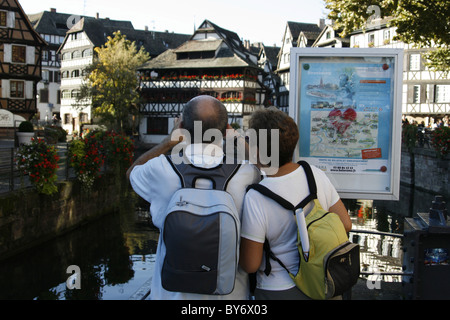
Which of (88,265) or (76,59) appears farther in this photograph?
(76,59)

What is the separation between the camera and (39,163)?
1134 cm

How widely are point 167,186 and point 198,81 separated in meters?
42.3

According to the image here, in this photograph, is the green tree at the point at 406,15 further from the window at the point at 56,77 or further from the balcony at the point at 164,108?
the window at the point at 56,77

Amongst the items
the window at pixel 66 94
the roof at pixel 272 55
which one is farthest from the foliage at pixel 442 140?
the roof at pixel 272 55

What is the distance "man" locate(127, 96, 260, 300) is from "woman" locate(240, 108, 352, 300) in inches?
3.8

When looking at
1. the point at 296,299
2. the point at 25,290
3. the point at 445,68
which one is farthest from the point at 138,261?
the point at 445,68

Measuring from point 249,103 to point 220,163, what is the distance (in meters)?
40.6

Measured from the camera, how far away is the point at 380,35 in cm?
4138

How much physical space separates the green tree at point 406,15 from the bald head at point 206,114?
1263 cm

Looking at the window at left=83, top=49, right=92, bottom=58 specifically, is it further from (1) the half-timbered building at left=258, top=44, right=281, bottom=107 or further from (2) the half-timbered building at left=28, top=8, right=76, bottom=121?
(1) the half-timbered building at left=258, top=44, right=281, bottom=107

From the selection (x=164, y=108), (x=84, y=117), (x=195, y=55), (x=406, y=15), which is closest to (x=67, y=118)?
(x=84, y=117)

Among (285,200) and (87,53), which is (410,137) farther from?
(87,53)

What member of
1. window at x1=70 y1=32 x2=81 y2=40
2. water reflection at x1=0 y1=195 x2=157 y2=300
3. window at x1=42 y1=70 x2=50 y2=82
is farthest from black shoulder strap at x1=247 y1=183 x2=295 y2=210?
→ window at x1=42 y1=70 x2=50 y2=82
